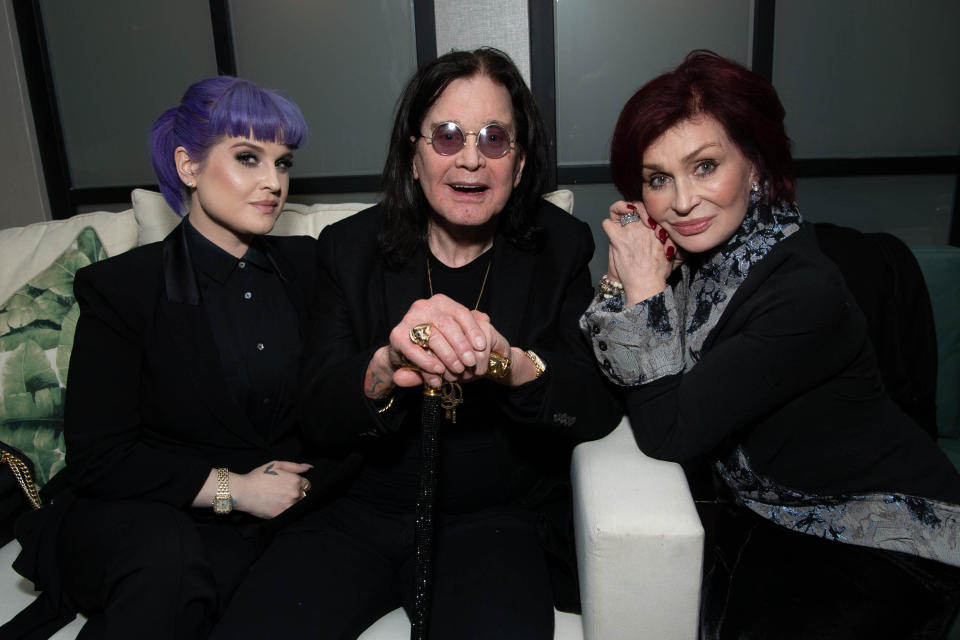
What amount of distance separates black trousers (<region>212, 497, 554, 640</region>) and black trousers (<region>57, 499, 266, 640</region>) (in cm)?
5

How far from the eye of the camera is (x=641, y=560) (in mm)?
1073

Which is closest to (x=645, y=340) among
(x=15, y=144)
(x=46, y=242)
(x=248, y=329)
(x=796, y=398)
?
(x=796, y=398)

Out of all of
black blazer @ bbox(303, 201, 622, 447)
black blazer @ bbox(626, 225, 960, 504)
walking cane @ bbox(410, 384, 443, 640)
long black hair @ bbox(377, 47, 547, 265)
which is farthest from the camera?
long black hair @ bbox(377, 47, 547, 265)

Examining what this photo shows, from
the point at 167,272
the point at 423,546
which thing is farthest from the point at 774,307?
the point at 167,272

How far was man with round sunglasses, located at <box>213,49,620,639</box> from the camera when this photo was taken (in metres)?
1.23

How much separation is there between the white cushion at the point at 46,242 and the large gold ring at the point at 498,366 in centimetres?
125

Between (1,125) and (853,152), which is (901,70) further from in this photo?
(1,125)

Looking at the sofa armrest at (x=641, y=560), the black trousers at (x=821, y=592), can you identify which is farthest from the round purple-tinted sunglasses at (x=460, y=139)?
the black trousers at (x=821, y=592)

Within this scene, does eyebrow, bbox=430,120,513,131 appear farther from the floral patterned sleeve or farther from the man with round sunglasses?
the floral patterned sleeve

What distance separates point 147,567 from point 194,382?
377 mm

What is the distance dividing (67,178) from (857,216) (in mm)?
4257

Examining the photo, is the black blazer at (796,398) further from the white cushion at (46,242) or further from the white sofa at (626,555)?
the white cushion at (46,242)

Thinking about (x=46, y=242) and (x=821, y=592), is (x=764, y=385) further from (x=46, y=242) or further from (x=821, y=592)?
(x=46, y=242)

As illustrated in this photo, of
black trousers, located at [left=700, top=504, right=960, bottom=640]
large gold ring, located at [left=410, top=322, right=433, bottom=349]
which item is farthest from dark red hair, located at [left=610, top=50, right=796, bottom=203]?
black trousers, located at [left=700, top=504, right=960, bottom=640]
